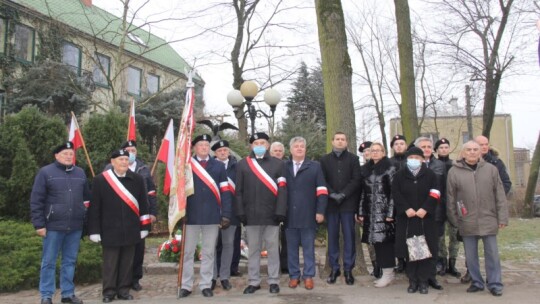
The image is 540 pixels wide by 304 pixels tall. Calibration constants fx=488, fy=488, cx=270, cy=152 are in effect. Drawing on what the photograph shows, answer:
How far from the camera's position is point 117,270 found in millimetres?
6531

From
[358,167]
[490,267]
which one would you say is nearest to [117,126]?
[358,167]

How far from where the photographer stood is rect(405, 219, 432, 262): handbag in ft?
21.1

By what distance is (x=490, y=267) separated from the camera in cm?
656

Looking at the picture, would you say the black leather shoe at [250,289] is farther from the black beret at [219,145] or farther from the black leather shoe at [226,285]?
the black beret at [219,145]

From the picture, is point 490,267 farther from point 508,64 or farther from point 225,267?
point 508,64

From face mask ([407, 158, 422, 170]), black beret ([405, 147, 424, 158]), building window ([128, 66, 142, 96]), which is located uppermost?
building window ([128, 66, 142, 96])

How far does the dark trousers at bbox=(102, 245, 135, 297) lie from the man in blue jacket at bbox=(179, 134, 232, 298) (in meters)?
0.73

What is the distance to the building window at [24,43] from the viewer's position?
20000 millimetres

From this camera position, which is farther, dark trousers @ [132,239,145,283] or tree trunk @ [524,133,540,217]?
tree trunk @ [524,133,540,217]

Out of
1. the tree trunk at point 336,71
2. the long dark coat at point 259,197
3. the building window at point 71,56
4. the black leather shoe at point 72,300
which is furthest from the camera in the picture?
the building window at point 71,56

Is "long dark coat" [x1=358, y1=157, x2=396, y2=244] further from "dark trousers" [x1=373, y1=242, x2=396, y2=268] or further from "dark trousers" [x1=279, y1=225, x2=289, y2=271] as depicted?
"dark trousers" [x1=279, y1=225, x2=289, y2=271]

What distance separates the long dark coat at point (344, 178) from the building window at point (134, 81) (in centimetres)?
2083

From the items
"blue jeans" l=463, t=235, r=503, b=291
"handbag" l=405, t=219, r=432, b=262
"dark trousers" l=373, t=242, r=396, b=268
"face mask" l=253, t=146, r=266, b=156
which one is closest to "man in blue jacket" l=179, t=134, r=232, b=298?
"face mask" l=253, t=146, r=266, b=156

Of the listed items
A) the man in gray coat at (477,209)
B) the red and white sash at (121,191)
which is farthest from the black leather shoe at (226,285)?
the man in gray coat at (477,209)
